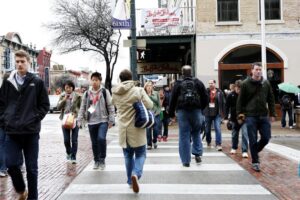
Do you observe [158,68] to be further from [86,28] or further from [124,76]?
[124,76]

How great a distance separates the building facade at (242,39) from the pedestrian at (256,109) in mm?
13726

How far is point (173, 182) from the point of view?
7648 millimetres

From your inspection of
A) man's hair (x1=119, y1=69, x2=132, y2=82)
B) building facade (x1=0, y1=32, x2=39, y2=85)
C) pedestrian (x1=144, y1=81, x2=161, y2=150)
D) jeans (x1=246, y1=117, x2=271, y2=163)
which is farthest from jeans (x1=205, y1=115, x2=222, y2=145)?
building facade (x1=0, y1=32, x2=39, y2=85)

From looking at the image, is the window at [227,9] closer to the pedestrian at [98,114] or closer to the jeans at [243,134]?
the jeans at [243,134]

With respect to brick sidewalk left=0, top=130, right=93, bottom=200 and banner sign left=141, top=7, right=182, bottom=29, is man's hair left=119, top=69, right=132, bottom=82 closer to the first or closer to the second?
brick sidewalk left=0, top=130, right=93, bottom=200

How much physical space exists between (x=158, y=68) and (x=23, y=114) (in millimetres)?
22596

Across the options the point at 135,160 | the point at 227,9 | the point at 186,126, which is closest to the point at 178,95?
the point at 186,126

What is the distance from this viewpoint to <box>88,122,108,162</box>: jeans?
8812mm

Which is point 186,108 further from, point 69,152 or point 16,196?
point 16,196

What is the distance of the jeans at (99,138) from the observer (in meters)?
8.81

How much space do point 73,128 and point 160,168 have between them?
203 centimetres

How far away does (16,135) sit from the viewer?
5957 millimetres

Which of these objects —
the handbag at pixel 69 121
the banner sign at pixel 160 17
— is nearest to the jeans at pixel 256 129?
the handbag at pixel 69 121

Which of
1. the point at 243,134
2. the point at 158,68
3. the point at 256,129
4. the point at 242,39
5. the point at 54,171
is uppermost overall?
the point at 242,39
